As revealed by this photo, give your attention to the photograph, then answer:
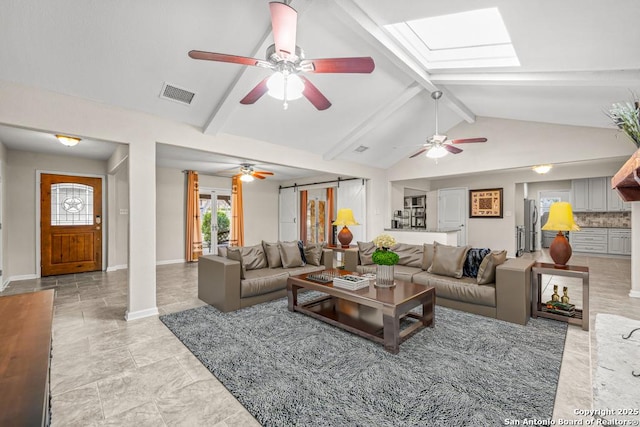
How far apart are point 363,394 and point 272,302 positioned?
83.9 inches

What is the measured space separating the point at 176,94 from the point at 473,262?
4.19m

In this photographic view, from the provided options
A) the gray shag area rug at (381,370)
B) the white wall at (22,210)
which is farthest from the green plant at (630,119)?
the white wall at (22,210)

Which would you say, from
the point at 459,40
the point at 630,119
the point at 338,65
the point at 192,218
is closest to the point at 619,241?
the point at 459,40

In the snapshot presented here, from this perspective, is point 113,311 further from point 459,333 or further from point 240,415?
point 459,333

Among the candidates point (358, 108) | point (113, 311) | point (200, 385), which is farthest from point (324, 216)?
point (200, 385)

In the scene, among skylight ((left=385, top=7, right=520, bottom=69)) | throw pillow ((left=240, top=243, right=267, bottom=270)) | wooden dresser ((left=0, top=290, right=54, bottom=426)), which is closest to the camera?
wooden dresser ((left=0, top=290, right=54, bottom=426))

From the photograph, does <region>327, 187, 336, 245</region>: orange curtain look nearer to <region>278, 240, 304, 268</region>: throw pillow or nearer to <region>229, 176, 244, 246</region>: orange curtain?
<region>229, 176, 244, 246</region>: orange curtain

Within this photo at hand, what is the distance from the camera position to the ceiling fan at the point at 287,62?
1.97 meters

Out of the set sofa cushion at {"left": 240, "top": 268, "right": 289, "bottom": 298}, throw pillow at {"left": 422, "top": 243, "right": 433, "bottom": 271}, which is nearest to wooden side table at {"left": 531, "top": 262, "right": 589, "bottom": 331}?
throw pillow at {"left": 422, "top": 243, "right": 433, "bottom": 271}

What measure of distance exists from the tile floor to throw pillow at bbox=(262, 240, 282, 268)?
117 cm

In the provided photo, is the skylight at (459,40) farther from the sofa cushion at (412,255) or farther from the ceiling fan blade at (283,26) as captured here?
the sofa cushion at (412,255)

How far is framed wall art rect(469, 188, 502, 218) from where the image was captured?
25.4 feet

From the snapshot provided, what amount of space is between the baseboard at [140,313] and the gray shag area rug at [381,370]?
38 centimetres

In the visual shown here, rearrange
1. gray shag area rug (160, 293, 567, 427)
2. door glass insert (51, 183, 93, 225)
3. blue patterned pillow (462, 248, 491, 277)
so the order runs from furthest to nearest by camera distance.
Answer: door glass insert (51, 183, 93, 225) < blue patterned pillow (462, 248, 491, 277) < gray shag area rug (160, 293, 567, 427)
